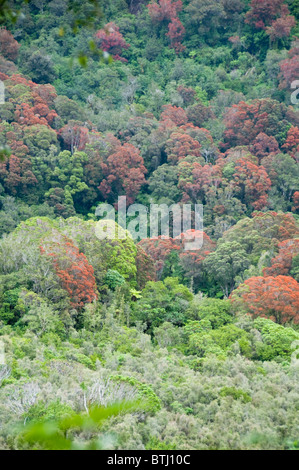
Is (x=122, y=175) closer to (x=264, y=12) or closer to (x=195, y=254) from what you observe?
(x=195, y=254)

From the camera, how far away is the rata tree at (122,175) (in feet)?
114

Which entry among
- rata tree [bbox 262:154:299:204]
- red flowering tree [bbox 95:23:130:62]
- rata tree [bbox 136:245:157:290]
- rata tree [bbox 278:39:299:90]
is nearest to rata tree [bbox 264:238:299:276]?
rata tree [bbox 136:245:157:290]

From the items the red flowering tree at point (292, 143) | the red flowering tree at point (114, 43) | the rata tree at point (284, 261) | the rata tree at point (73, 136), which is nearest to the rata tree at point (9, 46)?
the red flowering tree at point (114, 43)

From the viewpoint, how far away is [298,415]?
36.7 ft

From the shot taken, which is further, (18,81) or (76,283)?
(18,81)

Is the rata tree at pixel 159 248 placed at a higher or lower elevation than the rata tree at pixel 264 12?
lower

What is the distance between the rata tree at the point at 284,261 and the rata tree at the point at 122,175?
1203 cm

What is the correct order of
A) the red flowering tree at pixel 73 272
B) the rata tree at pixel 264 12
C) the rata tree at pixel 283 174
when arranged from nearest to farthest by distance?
the red flowering tree at pixel 73 272
the rata tree at pixel 283 174
the rata tree at pixel 264 12

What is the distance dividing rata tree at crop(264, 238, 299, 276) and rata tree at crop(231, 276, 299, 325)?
3222 mm

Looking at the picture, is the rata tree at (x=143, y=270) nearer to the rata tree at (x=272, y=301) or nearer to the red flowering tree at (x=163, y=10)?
the rata tree at (x=272, y=301)

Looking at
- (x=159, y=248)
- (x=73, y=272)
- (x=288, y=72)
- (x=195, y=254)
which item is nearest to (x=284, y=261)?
(x=195, y=254)
